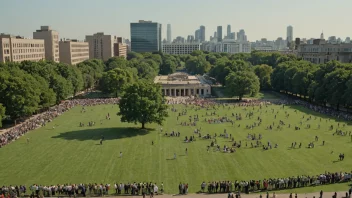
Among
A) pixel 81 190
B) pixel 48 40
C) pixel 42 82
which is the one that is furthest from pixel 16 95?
pixel 48 40

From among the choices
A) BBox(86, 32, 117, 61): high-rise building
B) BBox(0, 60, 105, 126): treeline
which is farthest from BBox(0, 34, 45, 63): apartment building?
BBox(86, 32, 117, 61): high-rise building

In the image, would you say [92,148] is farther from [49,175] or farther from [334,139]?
[334,139]

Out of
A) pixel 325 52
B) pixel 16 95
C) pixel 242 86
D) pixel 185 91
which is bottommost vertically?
pixel 185 91

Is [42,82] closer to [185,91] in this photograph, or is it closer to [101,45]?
[185,91]

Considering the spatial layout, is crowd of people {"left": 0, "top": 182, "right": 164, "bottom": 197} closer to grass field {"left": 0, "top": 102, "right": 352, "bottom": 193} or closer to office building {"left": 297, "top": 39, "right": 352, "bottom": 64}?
grass field {"left": 0, "top": 102, "right": 352, "bottom": 193}

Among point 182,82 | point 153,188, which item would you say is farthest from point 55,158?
point 182,82

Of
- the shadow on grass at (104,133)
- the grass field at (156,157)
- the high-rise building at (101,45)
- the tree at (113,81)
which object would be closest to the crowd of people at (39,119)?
the grass field at (156,157)

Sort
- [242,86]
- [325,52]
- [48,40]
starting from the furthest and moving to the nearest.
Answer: [48,40] → [325,52] → [242,86]
